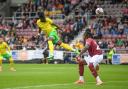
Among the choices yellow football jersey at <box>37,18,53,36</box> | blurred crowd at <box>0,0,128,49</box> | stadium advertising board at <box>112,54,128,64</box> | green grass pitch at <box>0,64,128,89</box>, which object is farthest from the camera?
blurred crowd at <box>0,0,128,49</box>

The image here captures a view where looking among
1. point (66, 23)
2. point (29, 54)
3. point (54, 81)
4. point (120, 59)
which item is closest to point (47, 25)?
point (54, 81)

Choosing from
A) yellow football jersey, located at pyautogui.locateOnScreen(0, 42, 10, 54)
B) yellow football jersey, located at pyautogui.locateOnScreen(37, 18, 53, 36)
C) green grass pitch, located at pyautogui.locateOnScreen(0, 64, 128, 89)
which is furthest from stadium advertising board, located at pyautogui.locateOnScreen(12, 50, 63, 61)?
yellow football jersey, located at pyautogui.locateOnScreen(37, 18, 53, 36)

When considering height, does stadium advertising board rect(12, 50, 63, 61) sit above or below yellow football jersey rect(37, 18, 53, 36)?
below

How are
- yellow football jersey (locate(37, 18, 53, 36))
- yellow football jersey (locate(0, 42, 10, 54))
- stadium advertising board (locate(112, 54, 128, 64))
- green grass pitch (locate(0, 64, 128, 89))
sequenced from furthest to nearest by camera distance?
stadium advertising board (locate(112, 54, 128, 64)) < yellow football jersey (locate(0, 42, 10, 54)) < yellow football jersey (locate(37, 18, 53, 36)) < green grass pitch (locate(0, 64, 128, 89))

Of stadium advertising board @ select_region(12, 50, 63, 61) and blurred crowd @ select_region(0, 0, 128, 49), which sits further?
blurred crowd @ select_region(0, 0, 128, 49)

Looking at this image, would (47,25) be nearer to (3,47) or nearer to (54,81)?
(54,81)

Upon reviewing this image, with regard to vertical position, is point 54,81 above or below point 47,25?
below

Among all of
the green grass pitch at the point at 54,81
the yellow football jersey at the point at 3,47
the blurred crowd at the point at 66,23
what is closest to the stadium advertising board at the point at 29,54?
the blurred crowd at the point at 66,23

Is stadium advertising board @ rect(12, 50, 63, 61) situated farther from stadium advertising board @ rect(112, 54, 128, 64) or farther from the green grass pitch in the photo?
the green grass pitch

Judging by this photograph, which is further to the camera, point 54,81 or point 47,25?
point 47,25

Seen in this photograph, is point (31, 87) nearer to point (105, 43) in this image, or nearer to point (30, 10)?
point (105, 43)

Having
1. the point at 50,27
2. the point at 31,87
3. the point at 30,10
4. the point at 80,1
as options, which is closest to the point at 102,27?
the point at 80,1

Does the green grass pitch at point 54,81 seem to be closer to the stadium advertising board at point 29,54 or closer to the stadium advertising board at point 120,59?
the stadium advertising board at point 120,59

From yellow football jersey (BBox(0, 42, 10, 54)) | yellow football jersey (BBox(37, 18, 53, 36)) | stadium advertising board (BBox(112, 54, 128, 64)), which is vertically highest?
yellow football jersey (BBox(37, 18, 53, 36))
